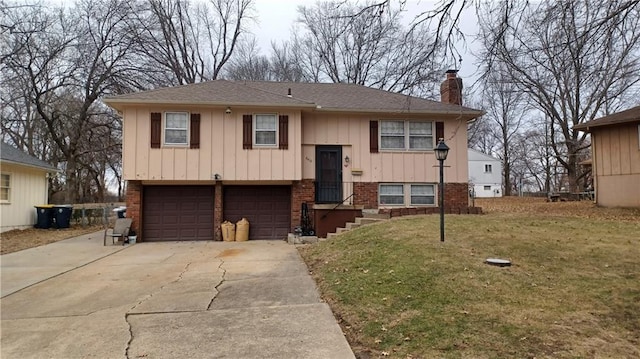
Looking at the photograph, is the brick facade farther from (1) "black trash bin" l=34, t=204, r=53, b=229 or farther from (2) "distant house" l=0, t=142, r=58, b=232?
(1) "black trash bin" l=34, t=204, r=53, b=229

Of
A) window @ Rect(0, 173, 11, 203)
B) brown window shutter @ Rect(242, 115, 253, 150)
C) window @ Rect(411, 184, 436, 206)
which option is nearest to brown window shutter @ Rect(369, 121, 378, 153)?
window @ Rect(411, 184, 436, 206)

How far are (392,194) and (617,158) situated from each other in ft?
27.0

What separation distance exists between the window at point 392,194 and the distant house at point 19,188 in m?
13.7

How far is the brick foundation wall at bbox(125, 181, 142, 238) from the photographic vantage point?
1309cm

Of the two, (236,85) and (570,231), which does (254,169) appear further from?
(570,231)

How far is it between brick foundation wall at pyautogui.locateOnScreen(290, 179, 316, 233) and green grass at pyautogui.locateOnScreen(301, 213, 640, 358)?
4511 mm

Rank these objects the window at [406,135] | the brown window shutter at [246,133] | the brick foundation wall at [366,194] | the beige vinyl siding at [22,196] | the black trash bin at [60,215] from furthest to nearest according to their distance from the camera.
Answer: the black trash bin at [60,215] → the beige vinyl siding at [22,196] → the window at [406,135] → the brick foundation wall at [366,194] → the brown window shutter at [246,133]

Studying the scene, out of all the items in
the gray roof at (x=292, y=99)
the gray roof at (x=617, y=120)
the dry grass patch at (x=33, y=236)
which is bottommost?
the dry grass patch at (x=33, y=236)

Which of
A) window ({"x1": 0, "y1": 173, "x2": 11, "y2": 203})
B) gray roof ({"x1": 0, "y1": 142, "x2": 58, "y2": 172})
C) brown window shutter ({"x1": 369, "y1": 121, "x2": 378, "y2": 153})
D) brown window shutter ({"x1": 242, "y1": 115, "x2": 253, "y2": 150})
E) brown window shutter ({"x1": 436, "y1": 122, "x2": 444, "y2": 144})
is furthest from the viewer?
window ({"x1": 0, "y1": 173, "x2": 11, "y2": 203})

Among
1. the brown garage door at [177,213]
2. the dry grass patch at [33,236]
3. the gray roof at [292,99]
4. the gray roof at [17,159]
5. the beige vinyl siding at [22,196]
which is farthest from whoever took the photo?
the beige vinyl siding at [22,196]

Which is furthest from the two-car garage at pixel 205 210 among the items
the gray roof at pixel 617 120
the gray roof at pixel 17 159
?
the gray roof at pixel 617 120

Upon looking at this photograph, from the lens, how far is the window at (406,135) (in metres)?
14.4

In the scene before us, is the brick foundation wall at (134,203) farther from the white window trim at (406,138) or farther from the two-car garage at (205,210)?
the white window trim at (406,138)

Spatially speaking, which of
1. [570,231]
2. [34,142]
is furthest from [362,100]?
[34,142]
